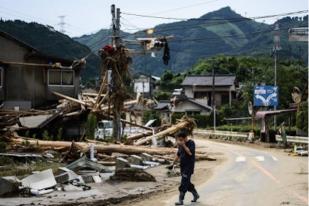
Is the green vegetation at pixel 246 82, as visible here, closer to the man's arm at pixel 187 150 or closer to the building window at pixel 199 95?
the building window at pixel 199 95

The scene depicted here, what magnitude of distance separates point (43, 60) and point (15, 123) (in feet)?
36.9

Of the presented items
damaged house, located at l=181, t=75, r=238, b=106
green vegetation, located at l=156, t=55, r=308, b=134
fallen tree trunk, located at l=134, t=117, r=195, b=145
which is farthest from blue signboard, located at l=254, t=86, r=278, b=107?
damaged house, located at l=181, t=75, r=238, b=106

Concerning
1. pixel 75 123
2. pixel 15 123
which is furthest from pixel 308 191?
pixel 75 123

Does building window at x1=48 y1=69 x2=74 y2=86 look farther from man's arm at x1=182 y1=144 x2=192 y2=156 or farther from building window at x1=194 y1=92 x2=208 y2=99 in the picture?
building window at x1=194 y1=92 x2=208 y2=99

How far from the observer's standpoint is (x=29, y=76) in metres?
36.6

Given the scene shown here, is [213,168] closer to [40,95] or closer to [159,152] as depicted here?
[159,152]

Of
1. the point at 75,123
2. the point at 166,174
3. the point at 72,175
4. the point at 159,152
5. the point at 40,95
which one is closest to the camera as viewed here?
the point at 72,175

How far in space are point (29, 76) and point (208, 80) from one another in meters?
51.5

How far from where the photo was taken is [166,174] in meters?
19.7

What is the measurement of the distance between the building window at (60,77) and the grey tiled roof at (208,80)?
48810 mm

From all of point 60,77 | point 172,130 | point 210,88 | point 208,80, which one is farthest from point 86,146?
point 210,88

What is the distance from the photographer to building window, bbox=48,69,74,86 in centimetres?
3750

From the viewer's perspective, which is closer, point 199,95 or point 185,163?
point 185,163

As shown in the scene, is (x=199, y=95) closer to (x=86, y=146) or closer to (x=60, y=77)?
(x=60, y=77)
